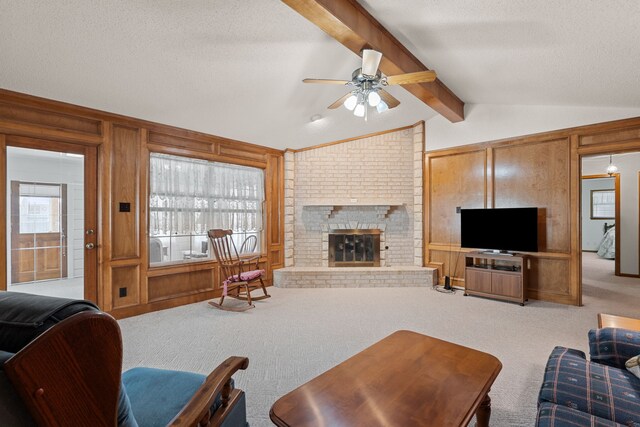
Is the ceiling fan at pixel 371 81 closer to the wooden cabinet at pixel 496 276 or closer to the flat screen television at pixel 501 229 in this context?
the flat screen television at pixel 501 229

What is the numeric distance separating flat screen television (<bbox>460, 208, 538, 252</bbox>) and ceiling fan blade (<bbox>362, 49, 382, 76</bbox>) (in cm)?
307

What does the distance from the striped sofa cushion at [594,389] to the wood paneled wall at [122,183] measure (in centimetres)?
414

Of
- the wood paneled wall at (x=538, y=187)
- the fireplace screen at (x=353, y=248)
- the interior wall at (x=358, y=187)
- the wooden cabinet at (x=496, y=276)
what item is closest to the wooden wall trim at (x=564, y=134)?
the wood paneled wall at (x=538, y=187)

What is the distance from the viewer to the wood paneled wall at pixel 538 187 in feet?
14.0

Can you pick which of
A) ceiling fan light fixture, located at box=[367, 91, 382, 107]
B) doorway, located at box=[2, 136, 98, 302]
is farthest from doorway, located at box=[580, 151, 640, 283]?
doorway, located at box=[2, 136, 98, 302]

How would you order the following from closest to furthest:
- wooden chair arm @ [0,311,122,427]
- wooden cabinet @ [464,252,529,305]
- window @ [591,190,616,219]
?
1. wooden chair arm @ [0,311,122,427]
2. wooden cabinet @ [464,252,529,305]
3. window @ [591,190,616,219]

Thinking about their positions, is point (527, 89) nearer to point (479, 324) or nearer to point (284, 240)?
point (479, 324)

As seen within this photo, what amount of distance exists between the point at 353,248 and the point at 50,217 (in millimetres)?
4428

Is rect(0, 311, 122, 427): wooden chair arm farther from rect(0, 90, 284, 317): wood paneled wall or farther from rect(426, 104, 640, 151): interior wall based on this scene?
rect(426, 104, 640, 151): interior wall

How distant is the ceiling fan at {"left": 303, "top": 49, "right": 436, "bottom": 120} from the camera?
2.67 meters

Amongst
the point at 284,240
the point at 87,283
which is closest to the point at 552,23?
the point at 284,240

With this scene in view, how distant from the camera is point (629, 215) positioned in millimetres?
6277

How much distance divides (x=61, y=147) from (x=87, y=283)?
1533 millimetres

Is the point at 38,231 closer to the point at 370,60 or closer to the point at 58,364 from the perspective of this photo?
the point at 58,364
